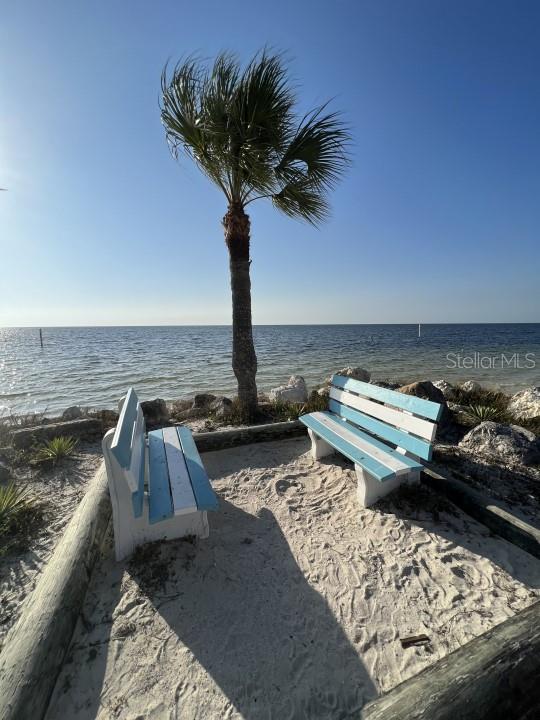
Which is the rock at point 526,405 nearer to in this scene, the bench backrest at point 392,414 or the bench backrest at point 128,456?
the bench backrest at point 392,414

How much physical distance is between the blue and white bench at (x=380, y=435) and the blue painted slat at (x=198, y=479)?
146 cm

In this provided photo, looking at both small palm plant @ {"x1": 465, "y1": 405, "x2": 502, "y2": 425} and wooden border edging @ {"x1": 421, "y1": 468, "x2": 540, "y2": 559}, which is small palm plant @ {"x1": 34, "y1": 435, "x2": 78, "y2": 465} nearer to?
wooden border edging @ {"x1": 421, "y1": 468, "x2": 540, "y2": 559}

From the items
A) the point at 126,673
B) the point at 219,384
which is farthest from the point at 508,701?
the point at 219,384

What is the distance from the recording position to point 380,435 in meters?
3.75

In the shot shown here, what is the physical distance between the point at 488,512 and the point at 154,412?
5700 millimetres

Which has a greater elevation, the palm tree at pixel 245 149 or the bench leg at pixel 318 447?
the palm tree at pixel 245 149

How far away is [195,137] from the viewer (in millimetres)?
5168

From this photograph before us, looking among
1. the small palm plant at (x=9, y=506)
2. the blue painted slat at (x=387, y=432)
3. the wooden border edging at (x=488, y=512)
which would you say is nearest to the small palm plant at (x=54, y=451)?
the small palm plant at (x=9, y=506)

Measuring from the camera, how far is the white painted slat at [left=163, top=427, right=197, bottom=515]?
2552mm

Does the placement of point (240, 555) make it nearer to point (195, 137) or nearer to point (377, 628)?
point (377, 628)

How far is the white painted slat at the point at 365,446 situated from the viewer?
3.04 metres

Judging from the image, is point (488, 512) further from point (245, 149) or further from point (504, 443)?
point (245, 149)

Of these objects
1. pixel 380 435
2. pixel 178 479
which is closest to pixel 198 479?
pixel 178 479

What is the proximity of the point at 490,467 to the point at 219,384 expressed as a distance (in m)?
9.83
